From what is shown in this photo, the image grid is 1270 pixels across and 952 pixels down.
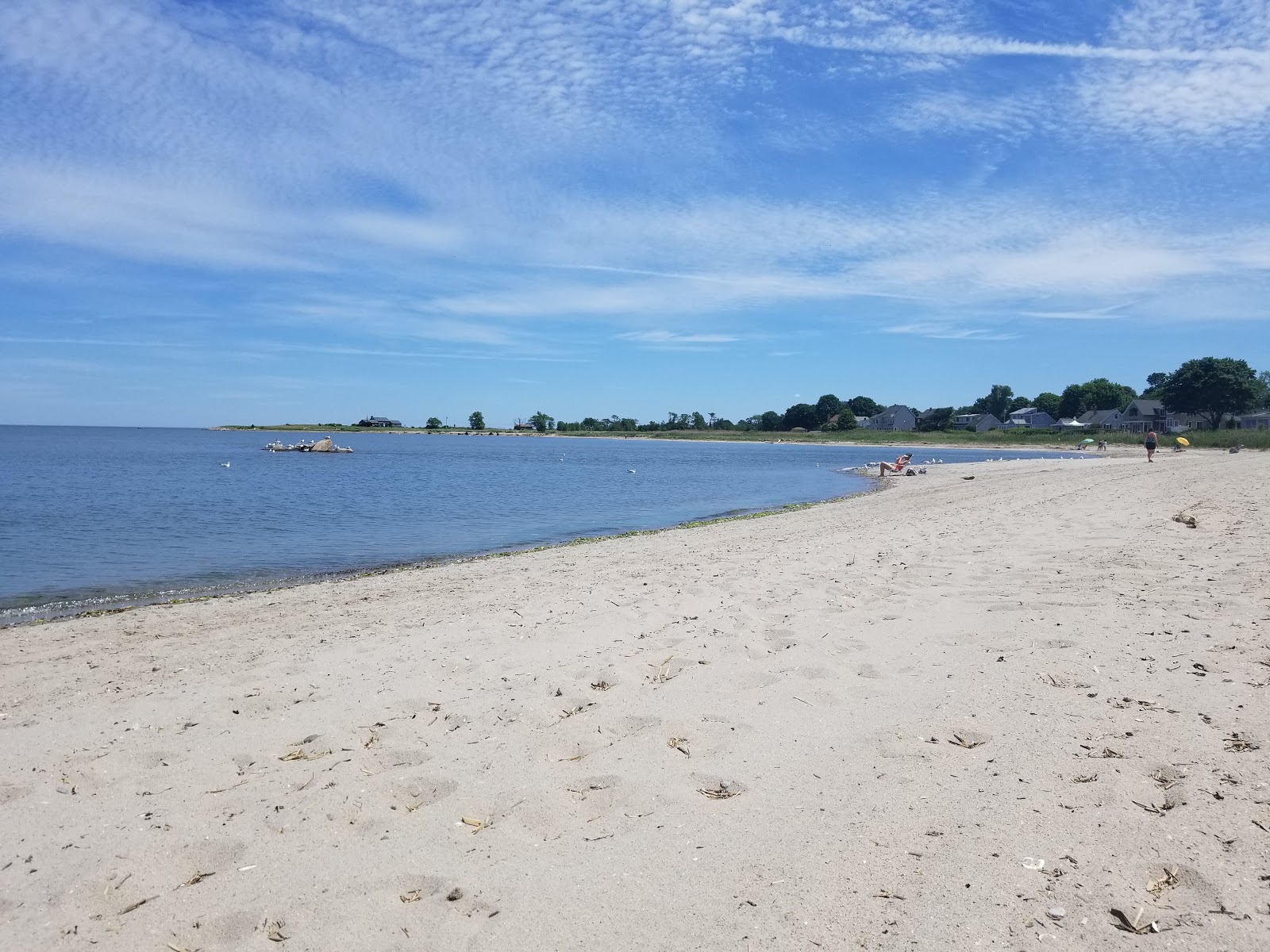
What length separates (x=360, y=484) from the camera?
37688mm

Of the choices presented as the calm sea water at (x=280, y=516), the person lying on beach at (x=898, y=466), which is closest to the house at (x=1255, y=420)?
the person lying on beach at (x=898, y=466)

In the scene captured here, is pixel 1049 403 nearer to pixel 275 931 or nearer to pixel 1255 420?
pixel 1255 420

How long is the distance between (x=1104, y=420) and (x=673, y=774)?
415 ft

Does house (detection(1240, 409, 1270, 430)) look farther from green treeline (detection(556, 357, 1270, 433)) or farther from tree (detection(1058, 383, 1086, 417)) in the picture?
tree (detection(1058, 383, 1086, 417))

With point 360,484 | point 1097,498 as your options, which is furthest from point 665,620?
point 360,484

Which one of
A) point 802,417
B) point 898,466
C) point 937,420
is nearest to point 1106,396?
point 937,420

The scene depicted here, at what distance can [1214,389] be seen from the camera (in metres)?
86.8

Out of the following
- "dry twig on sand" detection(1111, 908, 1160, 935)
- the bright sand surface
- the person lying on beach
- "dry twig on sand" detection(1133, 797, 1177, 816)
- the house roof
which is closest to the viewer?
"dry twig on sand" detection(1111, 908, 1160, 935)

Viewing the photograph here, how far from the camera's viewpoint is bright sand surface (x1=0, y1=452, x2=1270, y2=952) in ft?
10.5

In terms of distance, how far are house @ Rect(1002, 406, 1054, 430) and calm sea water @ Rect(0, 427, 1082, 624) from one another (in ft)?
324

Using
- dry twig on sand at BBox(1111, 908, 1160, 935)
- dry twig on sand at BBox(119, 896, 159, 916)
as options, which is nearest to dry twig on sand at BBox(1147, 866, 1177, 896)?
dry twig on sand at BBox(1111, 908, 1160, 935)

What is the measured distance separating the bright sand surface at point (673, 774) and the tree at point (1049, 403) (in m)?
154

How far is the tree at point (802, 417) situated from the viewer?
6161 inches

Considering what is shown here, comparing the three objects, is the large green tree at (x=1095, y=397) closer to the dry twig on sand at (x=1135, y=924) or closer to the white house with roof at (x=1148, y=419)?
the white house with roof at (x=1148, y=419)
